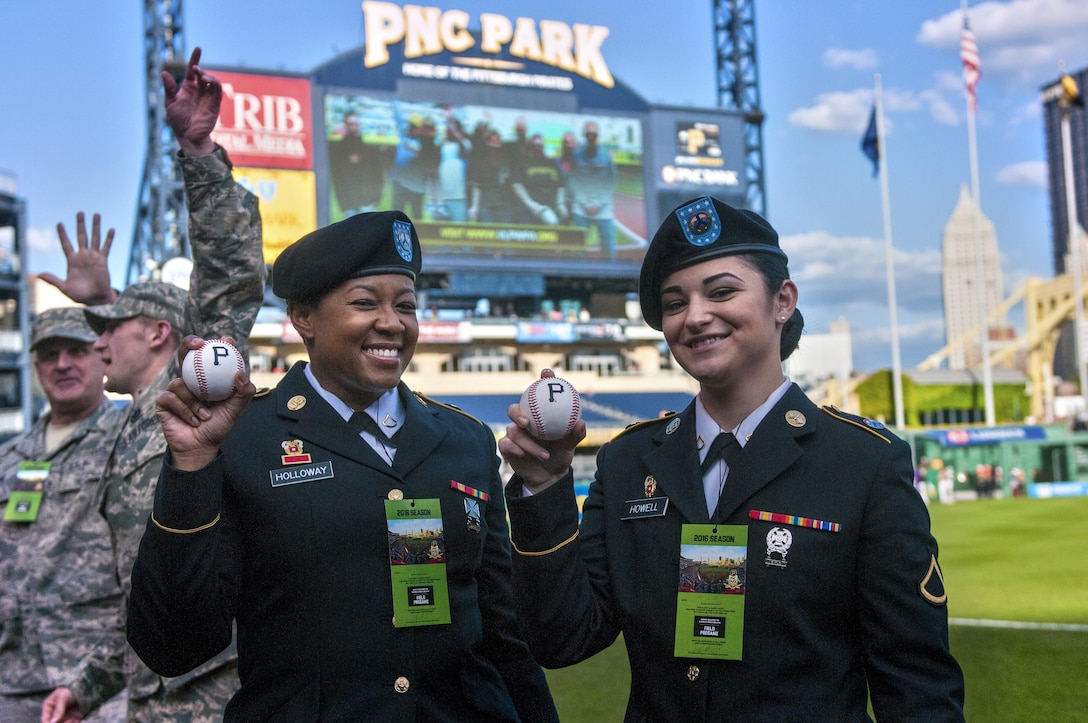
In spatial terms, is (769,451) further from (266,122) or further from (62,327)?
(266,122)

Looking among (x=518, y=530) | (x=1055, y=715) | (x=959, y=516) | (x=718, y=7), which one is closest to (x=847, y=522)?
(x=518, y=530)

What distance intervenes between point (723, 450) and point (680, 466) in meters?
0.11

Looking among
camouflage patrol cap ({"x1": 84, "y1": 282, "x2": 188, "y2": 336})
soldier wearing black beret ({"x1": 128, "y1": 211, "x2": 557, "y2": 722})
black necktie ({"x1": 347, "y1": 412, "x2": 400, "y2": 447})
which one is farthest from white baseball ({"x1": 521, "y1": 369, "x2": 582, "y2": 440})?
camouflage patrol cap ({"x1": 84, "y1": 282, "x2": 188, "y2": 336})

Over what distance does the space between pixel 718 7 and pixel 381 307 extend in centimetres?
4593

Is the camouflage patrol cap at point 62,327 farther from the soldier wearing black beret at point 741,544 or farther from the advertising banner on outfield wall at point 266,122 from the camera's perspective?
the advertising banner on outfield wall at point 266,122

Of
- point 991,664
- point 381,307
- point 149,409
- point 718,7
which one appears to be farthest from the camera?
point 718,7

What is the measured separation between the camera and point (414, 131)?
3866cm

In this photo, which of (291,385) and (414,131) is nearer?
(291,385)

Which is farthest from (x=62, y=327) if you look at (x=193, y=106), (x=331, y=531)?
(x=331, y=531)

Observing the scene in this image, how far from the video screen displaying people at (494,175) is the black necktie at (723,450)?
3565 cm

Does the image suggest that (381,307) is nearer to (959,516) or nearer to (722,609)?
(722,609)

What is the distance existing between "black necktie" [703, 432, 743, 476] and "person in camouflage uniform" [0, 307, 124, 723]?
2.64 m

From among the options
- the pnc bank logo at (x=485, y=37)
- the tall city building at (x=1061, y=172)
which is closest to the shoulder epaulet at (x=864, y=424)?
the pnc bank logo at (x=485, y=37)

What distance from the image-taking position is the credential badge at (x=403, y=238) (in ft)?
8.49
